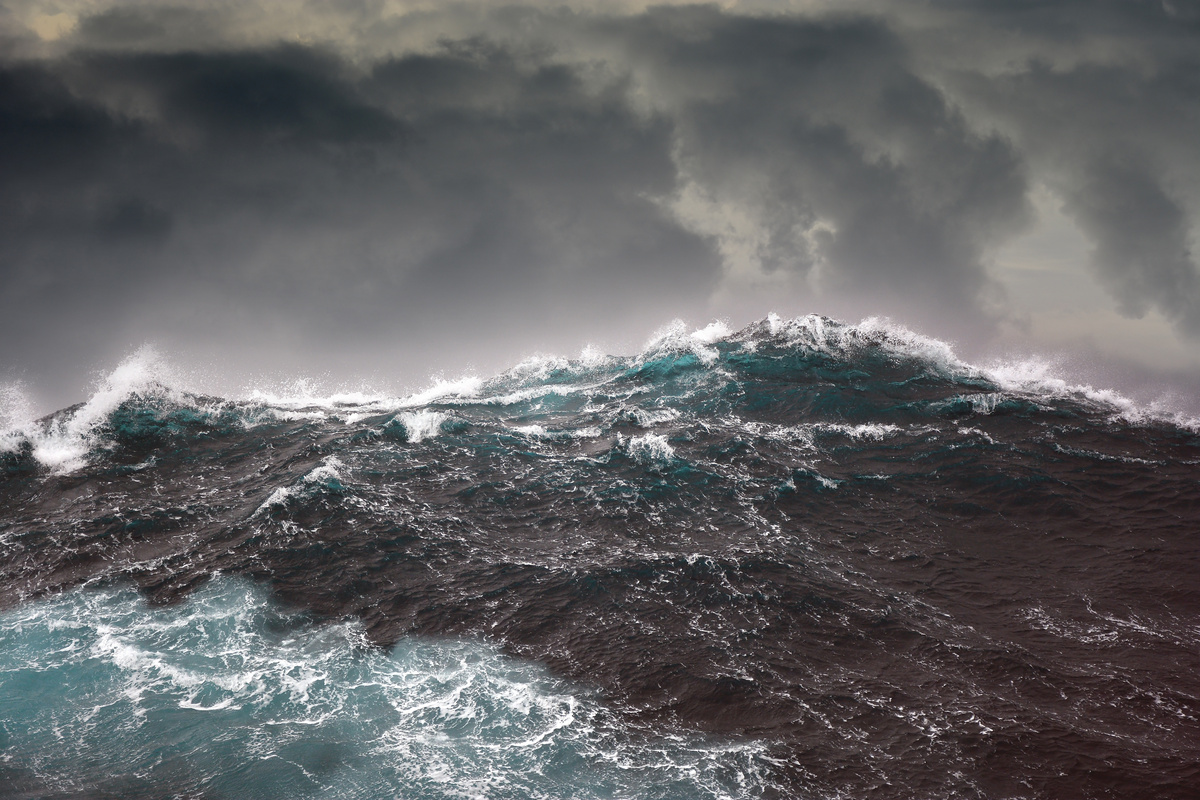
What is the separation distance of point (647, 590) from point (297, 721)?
17.5 meters

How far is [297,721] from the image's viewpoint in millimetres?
23219

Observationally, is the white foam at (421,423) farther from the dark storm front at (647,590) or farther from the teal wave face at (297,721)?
the teal wave face at (297,721)

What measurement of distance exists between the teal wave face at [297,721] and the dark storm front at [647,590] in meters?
0.14

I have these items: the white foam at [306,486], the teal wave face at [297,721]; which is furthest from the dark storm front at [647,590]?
the white foam at [306,486]

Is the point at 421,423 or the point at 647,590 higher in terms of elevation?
the point at 421,423

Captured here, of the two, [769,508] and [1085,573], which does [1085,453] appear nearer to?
[1085,573]

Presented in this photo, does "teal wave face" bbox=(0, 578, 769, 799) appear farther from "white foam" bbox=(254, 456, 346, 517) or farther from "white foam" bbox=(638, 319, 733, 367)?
"white foam" bbox=(638, 319, 733, 367)

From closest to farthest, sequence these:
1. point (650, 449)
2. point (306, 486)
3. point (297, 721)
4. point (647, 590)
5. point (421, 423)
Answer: point (297, 721)
point (647, 590)
point (306, 486)
point (650, 449)
point (421, 423)

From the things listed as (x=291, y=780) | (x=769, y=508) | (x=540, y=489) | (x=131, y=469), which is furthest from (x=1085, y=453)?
(x=131, y=469)

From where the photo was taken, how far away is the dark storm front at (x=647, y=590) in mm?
21172

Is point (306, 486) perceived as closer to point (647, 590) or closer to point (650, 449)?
point (647, 590)

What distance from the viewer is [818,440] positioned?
50156 millimetres

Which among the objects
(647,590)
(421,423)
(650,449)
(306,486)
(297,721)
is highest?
(421,423)

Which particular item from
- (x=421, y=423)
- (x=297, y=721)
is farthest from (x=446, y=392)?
(x=297, y=721)
